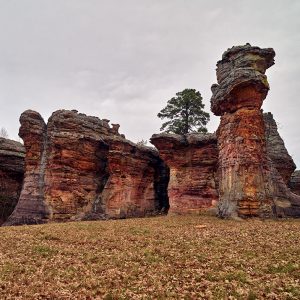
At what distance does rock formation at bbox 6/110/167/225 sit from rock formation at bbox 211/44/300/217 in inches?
563

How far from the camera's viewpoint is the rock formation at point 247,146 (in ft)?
97.8

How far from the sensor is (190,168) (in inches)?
1626

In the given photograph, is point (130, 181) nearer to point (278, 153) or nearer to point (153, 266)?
point (278, 153)

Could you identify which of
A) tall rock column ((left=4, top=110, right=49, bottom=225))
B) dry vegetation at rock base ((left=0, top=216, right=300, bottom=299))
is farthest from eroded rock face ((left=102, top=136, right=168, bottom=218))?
dry vegetation at rock base ((left=0, top=216, right=300, bottom=299))

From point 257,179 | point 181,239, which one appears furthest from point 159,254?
point 257,179

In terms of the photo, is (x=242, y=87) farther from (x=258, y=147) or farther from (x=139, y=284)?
(x=139, y=284)

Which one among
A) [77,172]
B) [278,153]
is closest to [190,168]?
[278,153]

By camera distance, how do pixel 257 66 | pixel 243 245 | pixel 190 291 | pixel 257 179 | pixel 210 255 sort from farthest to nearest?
pixel 257 66, pixel 257 179, pixel 243 245, pixel 210 255, pixel 190 291

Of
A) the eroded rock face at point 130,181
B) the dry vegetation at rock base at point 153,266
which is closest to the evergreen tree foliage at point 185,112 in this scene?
the eroded rock face at point 130,181

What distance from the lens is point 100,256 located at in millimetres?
15805

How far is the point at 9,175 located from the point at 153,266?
127 feet

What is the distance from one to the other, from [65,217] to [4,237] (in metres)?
18.5

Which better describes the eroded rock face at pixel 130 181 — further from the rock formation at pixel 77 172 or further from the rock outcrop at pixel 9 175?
the rock outcrop at pixel 9 175

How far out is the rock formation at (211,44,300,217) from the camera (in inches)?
1173
